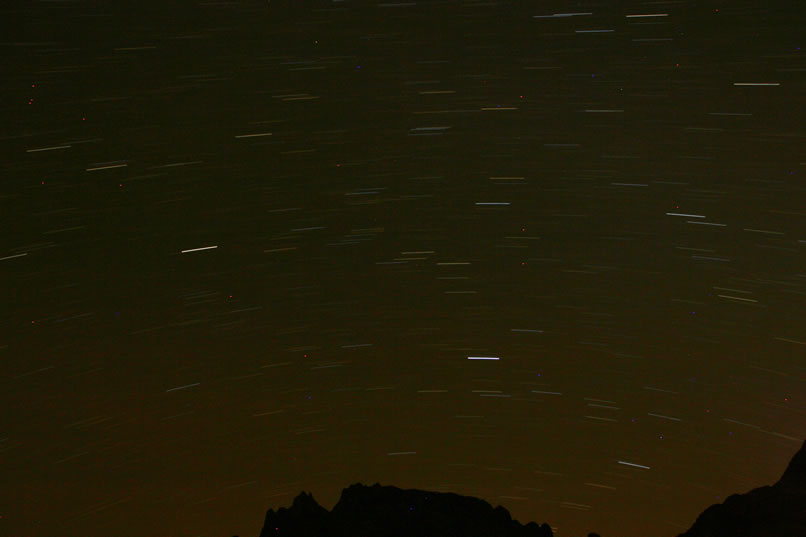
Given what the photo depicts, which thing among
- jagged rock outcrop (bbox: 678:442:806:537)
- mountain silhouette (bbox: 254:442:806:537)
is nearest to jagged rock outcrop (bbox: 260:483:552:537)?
mountain silhouette (bbox: 254:442:806:537)

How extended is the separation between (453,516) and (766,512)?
35.8 meters

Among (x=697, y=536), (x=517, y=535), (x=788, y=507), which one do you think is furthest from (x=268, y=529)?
(x=788, y=507)

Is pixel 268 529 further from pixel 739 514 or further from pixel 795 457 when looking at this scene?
pixel 795 457

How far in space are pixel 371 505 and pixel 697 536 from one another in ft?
112

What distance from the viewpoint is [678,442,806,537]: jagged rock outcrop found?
33.5 meters

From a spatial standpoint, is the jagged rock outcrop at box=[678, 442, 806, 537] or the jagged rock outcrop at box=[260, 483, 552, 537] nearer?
the jagged rock outcrop at box=[678, 442, 806, 537]

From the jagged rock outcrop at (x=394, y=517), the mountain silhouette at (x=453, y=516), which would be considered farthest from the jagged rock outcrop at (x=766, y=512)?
the jagged rock outcrop at (x=394, y=517)

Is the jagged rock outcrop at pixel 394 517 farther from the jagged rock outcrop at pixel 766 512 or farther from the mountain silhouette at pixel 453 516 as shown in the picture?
the jagged rock outcrop at pixel 766 512

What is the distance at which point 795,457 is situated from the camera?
119ft

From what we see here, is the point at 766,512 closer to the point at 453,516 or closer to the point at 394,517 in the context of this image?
the point at 453,516

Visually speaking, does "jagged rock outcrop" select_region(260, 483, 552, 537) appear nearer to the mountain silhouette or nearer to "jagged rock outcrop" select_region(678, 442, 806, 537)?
the mountain silhouette

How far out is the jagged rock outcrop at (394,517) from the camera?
192 feet

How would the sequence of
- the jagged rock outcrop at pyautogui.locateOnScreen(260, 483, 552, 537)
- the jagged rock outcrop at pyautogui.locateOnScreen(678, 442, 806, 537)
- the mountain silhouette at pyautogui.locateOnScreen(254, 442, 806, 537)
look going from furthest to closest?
the jagged rock outcrop at pyautogui.locateOnScreen(260, 483, 552, 537) → the mountain silhouette at pyautogui.locateOnScreen(254, 442, 806, 537) → the jagged rock outcrop at pyautogui.locateOnScreen(678, 442, 806, 537)

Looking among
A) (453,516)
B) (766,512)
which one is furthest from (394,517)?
(766,512)
